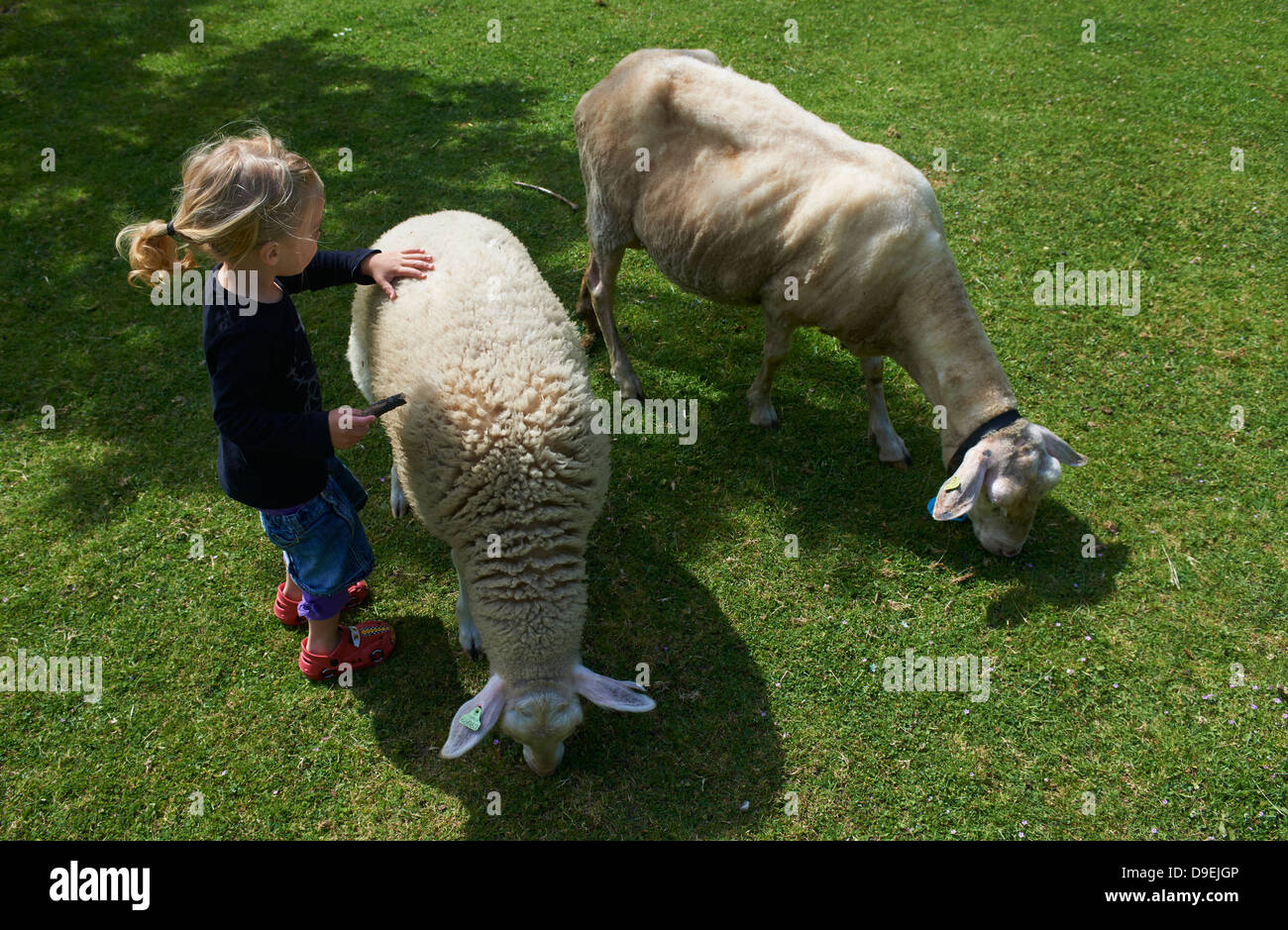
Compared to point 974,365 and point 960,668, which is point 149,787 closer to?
point 960,668

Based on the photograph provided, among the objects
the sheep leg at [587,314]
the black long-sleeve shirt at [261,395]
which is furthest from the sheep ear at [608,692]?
the sheep leg at [587,314]

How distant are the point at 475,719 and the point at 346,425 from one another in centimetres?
138

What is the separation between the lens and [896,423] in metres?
5.75

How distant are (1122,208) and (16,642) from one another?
30.9 feet

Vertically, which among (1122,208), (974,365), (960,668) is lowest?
(960,668)

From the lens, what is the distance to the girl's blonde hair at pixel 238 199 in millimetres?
2975

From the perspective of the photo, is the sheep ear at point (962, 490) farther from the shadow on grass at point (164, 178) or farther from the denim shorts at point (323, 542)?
the shadow on grass at point (164, 178)

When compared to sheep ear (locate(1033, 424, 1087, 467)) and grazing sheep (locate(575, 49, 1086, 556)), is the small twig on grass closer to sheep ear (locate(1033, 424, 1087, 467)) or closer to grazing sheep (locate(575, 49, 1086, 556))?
grazing sheep (locate(575, 49, 1086, 556))

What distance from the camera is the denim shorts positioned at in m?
3.77

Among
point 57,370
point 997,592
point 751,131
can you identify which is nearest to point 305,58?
point 57,370

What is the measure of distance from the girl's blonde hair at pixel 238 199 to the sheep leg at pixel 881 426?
12.3ft

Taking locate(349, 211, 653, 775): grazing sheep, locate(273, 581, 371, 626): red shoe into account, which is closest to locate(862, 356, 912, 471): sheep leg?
locate(349, 211, 653, 775): grazing sheep

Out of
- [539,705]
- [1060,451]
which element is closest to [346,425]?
[539,705]

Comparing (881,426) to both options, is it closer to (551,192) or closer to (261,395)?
(261,395)
